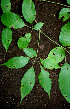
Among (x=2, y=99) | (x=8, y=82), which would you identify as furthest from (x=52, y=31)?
(x=2, y=99)

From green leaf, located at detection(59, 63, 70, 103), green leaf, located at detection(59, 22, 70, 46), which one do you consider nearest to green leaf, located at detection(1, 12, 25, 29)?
green leaf, located at detection(59, 22, 70, 46)

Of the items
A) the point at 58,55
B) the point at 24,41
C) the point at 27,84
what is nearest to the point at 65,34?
the point at 58,55

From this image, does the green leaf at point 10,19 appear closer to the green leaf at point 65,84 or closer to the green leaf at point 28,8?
the green leaf at point 28,8

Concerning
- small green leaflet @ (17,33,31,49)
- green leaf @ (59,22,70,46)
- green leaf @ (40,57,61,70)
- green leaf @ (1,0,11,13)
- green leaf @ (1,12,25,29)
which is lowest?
green leaf @ (40,57,61,70)

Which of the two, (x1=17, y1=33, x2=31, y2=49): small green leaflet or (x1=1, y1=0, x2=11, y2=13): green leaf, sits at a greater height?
(x1=1, y1=0, x2=11, y2=13): green leaf

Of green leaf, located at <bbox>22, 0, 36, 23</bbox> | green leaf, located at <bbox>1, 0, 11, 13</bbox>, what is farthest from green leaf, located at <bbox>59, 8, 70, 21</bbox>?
green leaf, located at <bbox>1, 0, 11, 13</bbox>

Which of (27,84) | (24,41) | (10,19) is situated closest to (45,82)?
(27,84)

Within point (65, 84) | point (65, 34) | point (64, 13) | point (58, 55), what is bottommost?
point (65, 84)

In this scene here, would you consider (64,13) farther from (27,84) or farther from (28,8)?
A: (27,84)

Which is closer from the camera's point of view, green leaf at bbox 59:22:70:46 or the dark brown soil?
green leaf at bbox 59:22:70:46

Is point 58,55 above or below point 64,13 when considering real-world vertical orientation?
below

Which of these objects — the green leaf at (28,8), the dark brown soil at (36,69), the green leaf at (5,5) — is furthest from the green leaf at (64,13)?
the green leaf at (5,5)

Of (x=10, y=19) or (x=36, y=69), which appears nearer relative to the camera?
(x=10, y=19)

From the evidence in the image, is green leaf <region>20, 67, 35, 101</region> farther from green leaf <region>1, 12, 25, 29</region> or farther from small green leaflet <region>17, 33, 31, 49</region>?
green leaf <region>1, 12, 25, 29</region>
